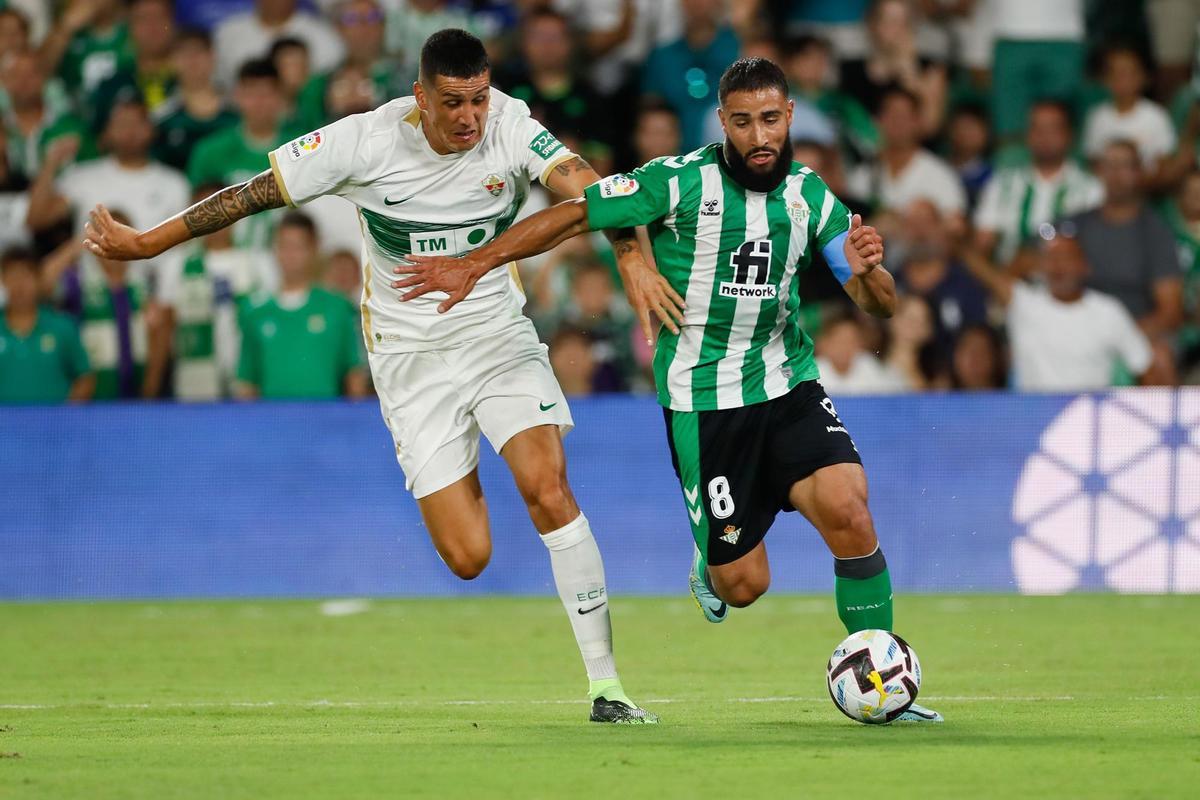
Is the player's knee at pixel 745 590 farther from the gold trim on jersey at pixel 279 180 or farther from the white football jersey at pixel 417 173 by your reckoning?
the gold trim on jersey at pixel 279 180

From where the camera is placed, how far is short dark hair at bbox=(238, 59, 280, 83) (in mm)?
13844

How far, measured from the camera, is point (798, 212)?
752 cm

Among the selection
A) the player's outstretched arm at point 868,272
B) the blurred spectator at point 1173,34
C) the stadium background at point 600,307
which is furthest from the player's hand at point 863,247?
the blurred spectator at point 1173,34

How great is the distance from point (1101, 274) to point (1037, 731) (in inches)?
287

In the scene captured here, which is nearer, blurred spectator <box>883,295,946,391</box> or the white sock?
the white sock

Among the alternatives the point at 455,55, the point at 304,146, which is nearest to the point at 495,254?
the point at 455,55

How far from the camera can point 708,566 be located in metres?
7.94

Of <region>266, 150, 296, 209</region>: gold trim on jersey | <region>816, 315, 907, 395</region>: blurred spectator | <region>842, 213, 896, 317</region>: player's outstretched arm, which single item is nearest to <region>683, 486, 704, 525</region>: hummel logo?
<region>842, 213, 896, 317</region>: player's outstretched arm

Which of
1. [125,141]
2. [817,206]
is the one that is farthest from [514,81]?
[817,206]

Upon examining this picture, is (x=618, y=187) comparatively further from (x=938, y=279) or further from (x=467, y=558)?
(x=938, y=279)

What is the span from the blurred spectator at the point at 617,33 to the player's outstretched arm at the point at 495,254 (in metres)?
7.45

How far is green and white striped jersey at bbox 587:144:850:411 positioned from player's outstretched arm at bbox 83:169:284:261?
1438 mm

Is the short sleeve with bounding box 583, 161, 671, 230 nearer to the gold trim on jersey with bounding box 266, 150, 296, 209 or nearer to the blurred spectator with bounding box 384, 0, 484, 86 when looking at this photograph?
the gold trim on jersey with bounding box 266, 150, 296, 209

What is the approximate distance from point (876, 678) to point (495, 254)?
218cm
